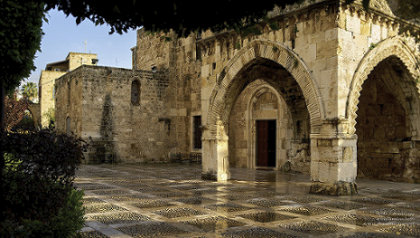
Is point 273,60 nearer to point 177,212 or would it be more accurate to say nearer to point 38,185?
point 177,212

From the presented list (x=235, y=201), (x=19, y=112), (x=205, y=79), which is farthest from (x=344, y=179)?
(x=19, y=112)

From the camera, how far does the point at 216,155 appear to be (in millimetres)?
10977

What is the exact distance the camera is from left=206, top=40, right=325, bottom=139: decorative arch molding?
8617mm

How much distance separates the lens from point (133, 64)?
24.7 m

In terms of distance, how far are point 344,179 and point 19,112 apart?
17.5 meters

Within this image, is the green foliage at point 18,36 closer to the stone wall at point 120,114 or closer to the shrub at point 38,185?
the shrub at point 38,185

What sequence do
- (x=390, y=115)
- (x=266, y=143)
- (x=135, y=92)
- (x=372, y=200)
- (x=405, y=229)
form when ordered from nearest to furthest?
(x=405, y=229) < (x=372, y=200) < (x=390, y=115) < (x=266, y=143) < (x=135, y=92)

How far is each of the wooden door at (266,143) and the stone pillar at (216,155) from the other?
452cm

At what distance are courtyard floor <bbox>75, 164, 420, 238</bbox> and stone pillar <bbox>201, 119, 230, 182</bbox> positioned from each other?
0.67 metres

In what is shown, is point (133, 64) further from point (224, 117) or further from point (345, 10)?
point (345, 10)

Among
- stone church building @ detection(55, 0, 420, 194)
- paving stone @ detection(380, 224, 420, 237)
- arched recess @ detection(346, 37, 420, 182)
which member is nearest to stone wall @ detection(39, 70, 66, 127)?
stone church building @ detection(55, 0, 420, 194)

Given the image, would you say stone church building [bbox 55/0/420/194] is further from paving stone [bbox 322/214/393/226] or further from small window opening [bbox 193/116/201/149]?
paving stone [bbox 322/214/393/226]

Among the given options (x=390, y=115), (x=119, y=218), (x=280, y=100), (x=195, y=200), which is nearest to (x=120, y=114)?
(x=280, y=100)

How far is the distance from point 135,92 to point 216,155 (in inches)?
355
